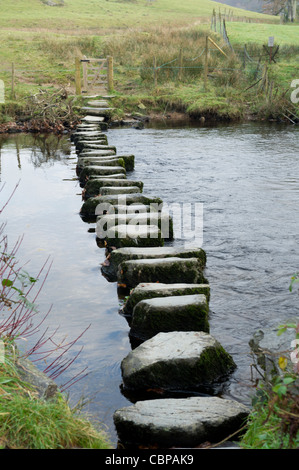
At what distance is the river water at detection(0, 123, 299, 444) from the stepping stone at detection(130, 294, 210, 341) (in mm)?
263

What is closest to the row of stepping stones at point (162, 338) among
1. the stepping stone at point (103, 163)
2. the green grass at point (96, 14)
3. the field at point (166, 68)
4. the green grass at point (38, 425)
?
the green grass at point (38, 425)

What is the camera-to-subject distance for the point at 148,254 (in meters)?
5.78

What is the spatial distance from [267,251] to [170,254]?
168cm

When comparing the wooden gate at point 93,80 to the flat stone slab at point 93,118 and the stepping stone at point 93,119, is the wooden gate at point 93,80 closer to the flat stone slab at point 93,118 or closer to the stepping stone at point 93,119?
the flat stone slab at point 93,118

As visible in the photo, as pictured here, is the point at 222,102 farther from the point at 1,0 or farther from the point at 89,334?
the point at 1,0

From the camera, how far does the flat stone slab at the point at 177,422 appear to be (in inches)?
131

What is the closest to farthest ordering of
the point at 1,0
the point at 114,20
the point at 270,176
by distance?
the point at 270,176
the point at 114,20
the point at 1,0

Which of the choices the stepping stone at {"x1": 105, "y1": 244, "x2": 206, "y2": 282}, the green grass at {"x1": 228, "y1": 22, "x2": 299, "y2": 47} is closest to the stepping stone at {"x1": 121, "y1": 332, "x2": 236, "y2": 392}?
the stepping stone at {"x1": 105, "y1": 244, "x2": 206, "y2": 282}

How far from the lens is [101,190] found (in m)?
8.35

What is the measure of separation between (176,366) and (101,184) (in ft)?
17.1

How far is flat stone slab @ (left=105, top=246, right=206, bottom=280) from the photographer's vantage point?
5.77 metres

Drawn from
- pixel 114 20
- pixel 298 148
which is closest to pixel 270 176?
pixel 298 148

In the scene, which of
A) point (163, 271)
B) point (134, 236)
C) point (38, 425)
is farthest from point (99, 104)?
point (38, 425)

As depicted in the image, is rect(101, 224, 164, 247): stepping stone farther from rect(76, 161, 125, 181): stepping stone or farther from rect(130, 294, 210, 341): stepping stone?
rect(76, 161, 125, 181): stepping stone
